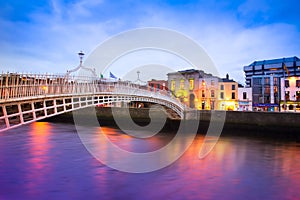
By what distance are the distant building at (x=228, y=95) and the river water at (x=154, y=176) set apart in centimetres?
2414

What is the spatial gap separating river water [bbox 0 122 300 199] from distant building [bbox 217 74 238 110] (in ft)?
79.2

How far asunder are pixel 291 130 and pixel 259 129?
99.3 inches

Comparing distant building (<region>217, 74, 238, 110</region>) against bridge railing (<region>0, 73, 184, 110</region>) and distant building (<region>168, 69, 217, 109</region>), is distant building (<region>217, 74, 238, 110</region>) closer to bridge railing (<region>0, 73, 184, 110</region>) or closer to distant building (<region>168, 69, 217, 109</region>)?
distant building (<region>168, 69, 217, 109</region>)

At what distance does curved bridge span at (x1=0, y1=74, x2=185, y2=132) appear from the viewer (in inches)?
335

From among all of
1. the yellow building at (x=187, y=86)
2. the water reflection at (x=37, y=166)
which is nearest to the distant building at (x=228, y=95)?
the yellow building at (x=187, y=86)

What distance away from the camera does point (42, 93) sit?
390 inches

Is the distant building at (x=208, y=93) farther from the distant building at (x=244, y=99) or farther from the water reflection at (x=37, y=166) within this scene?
the water reflection at (x=37, y=166)

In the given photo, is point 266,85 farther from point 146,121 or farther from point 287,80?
point 146,121

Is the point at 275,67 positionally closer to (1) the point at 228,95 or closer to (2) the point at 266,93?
(2) the point at 266,93

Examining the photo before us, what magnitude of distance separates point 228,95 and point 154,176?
32.2 metres

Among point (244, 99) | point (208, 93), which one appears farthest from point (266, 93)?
point (208, 93)

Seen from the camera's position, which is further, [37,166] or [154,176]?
[37,166]

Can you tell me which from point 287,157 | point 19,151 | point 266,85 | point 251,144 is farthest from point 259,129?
point 19,151

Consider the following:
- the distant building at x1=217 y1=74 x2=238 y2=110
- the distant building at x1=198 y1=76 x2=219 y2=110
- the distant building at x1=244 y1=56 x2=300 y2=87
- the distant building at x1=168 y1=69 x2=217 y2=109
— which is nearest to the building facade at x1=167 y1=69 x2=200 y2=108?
the distant building at x1=168 y1=69 x2=217 y2=109
